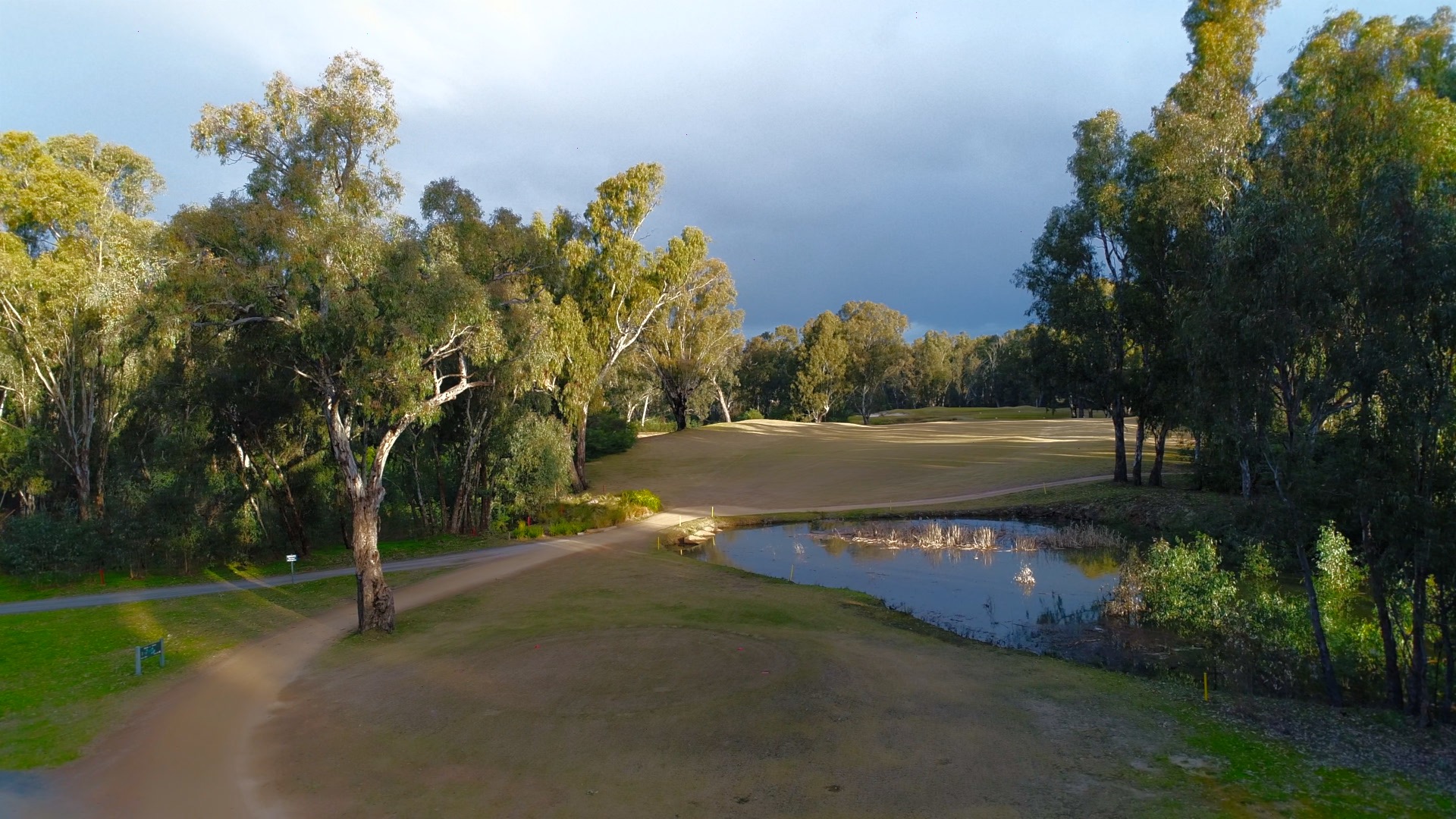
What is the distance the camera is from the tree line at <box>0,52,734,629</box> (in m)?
14.8

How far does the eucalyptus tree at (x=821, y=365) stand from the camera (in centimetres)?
7969

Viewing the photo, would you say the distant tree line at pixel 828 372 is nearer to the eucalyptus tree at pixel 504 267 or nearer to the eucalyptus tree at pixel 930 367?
the eucalyptus tree at pixel 930 367

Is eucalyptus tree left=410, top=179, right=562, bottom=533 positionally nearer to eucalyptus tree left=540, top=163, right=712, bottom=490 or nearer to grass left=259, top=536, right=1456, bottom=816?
grass left=259, top=536, right=1456, bottom=816

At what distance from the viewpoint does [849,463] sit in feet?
152

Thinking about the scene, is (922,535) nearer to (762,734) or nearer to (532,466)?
(532,466)

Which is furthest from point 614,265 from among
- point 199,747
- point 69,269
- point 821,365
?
point 821,365

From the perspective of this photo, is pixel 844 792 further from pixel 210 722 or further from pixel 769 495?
pixel 769 495

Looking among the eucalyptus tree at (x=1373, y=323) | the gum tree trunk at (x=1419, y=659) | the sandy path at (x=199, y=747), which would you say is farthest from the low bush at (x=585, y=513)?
the gum tree trunk at (x=1419, y=659)

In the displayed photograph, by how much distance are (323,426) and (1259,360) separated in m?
24.3

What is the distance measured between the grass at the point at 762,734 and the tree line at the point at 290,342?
181 inches

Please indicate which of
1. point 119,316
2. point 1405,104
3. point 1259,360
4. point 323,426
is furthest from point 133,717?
point 1405,104

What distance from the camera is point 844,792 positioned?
852 centimetres

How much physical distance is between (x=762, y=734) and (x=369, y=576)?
9561 millimetres

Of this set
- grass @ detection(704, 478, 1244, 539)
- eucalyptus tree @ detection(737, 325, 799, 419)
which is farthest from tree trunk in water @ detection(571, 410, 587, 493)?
eucalyptus tree @ detection(737, 325, 799, 419)
